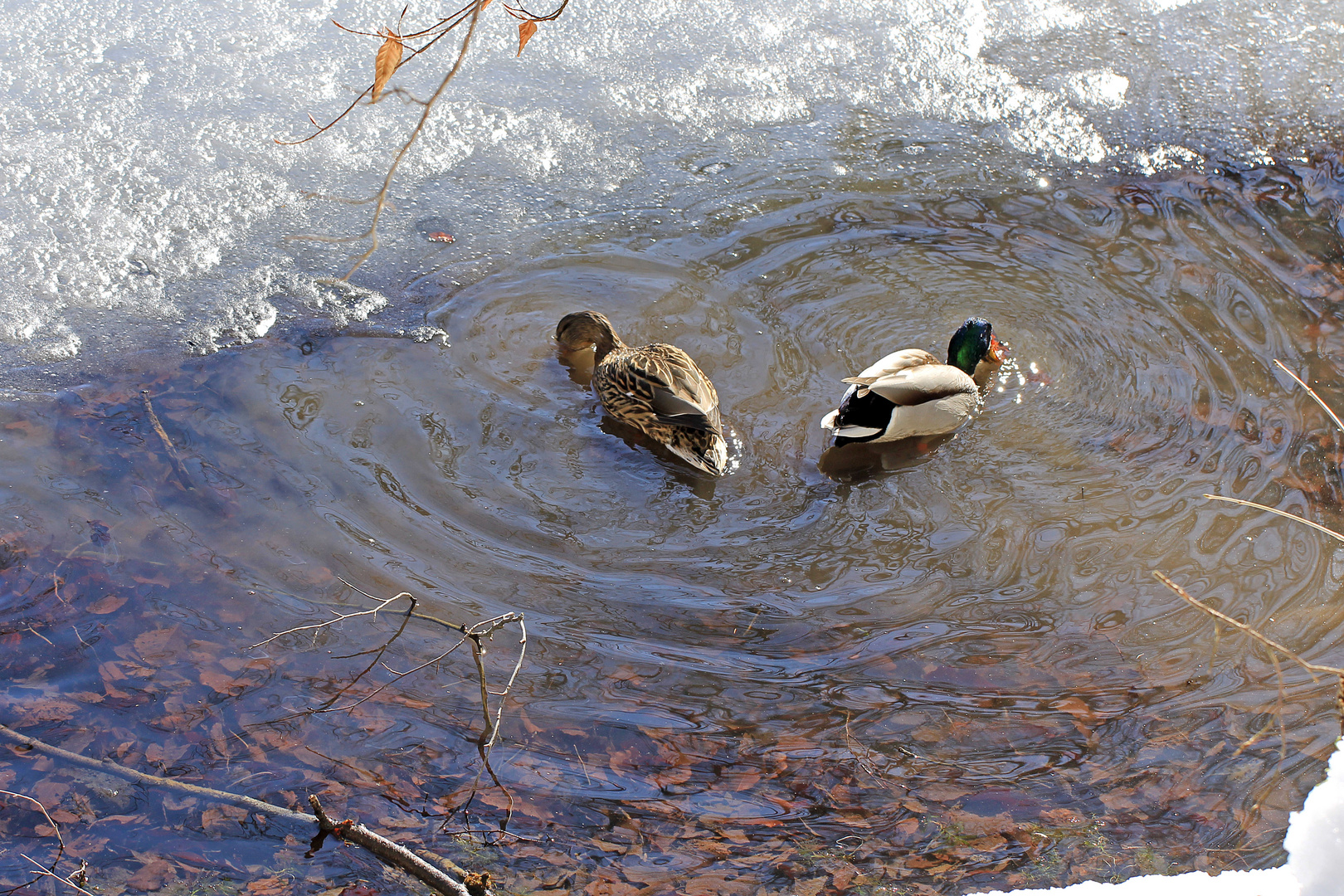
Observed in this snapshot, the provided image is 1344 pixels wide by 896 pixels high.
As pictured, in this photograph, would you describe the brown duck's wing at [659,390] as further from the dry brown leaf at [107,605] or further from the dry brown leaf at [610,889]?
the dry brown leaf at [107,605]

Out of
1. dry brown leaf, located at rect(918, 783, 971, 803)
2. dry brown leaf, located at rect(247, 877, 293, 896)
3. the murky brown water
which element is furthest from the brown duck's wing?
dry brown leaf, located at rect(247, 877, 293, 896)

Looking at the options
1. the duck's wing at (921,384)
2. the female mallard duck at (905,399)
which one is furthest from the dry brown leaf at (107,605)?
the duck's wing at (921,384)

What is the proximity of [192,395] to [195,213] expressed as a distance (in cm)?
131

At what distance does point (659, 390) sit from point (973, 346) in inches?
62.0

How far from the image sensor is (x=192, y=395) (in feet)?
13.1

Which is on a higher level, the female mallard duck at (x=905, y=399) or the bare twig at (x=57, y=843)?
the female mallard duck at (x=905, y=399)

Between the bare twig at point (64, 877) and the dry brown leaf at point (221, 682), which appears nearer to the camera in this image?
the bare twig at point (64, 877)

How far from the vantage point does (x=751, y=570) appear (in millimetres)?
3459

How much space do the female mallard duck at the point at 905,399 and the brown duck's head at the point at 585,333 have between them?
113 centimetres

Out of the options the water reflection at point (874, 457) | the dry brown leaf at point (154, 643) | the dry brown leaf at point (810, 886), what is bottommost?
the dry brown leaf at point (810, 886)

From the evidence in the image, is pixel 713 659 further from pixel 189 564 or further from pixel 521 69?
pixel 521 69

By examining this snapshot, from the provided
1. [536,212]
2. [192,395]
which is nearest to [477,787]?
[192,395]

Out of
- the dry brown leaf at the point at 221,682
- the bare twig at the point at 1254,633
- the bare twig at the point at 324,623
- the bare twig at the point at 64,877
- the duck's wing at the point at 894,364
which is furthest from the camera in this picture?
the duck's wing at the point at 894,364

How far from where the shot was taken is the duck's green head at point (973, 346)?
14.5 feet
